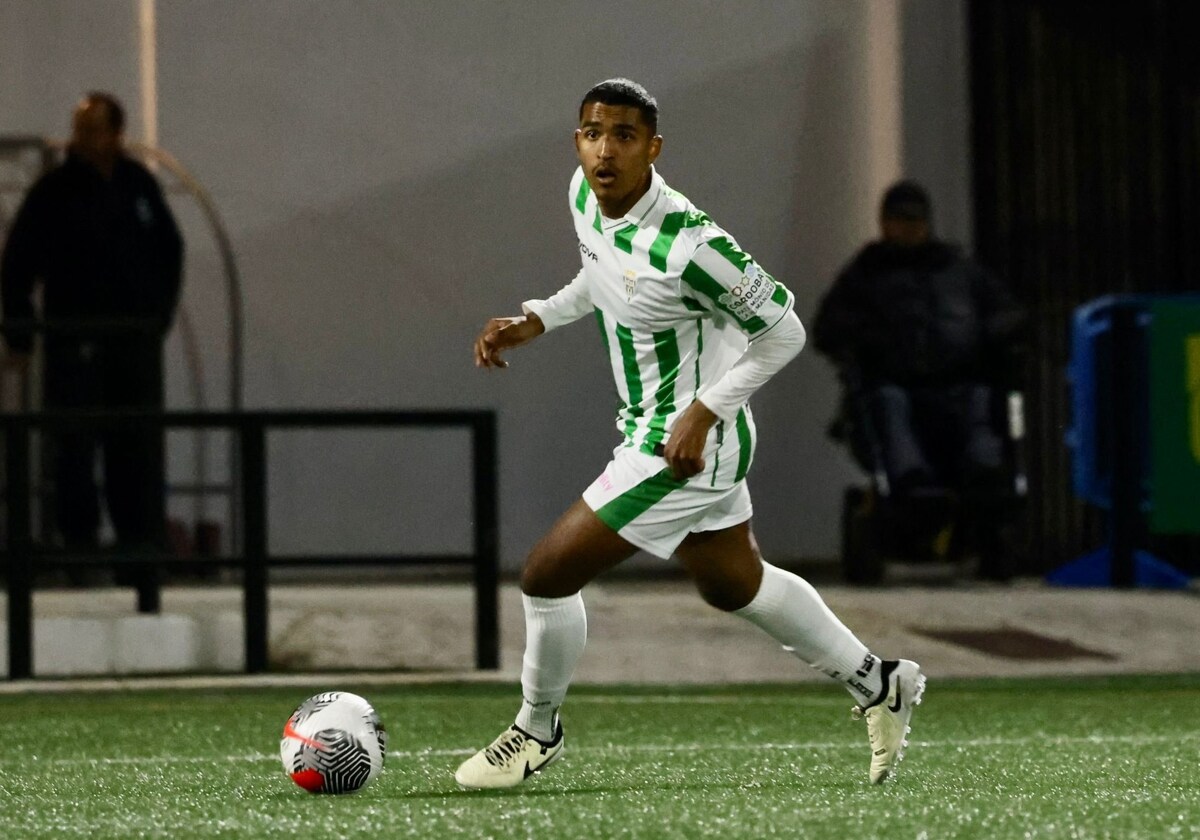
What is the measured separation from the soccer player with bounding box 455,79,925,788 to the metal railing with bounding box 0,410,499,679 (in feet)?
10.7

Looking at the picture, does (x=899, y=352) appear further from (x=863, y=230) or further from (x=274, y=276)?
(x=274, y=276)

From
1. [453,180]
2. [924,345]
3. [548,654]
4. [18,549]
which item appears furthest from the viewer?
[453,180]

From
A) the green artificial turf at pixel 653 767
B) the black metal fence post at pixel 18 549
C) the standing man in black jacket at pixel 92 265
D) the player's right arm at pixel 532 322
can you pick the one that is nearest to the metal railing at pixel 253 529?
the black metal fence post at pixel 18 549

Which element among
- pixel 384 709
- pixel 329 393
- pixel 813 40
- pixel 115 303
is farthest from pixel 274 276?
pixel 384 709

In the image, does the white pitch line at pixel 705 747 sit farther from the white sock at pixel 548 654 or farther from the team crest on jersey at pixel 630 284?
the team crest on jersey at pixel 630 284

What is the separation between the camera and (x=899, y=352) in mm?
11898

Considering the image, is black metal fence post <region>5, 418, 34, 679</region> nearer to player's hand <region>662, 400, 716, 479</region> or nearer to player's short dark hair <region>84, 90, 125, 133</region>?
player's short dark hair <region>84, 90, 125, 133</region>

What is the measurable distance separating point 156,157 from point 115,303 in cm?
165

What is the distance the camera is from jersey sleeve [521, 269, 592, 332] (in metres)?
6.18

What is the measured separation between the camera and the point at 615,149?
575cm

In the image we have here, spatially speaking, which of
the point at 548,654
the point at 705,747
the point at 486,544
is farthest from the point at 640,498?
the point at 486,544

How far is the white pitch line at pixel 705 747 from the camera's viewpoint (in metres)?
6.84

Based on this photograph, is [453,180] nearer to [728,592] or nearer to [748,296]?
[728,592]

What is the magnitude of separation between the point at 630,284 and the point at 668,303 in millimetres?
102
